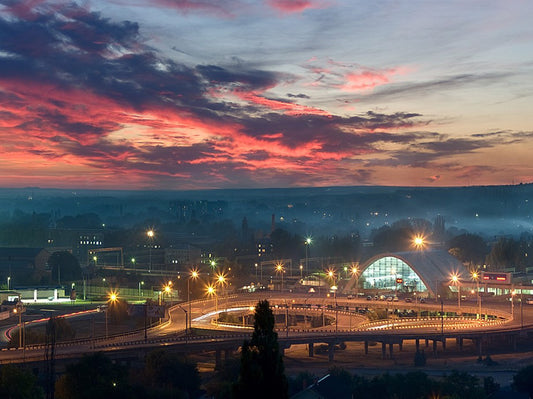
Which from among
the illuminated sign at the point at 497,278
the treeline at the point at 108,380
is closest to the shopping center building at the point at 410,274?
the illuminated sign at the point at 497,278

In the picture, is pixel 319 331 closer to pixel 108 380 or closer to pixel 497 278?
pixel 108 380

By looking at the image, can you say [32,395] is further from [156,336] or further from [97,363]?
[156,336]

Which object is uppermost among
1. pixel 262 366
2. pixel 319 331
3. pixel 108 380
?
pixel 262 366

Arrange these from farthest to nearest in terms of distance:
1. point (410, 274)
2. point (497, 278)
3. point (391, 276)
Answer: point (391, 276), point (410, 274), point (497, 278)

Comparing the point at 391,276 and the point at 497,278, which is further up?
the point at 391,276

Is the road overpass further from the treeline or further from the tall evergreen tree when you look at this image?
the tall evergreen tree

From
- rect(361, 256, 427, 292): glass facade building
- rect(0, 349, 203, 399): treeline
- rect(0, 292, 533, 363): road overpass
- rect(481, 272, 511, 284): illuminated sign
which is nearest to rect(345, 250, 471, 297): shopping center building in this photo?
rect(361, 256, 427, 292): glass facade building

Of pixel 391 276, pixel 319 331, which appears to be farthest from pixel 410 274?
pixel 319 331
